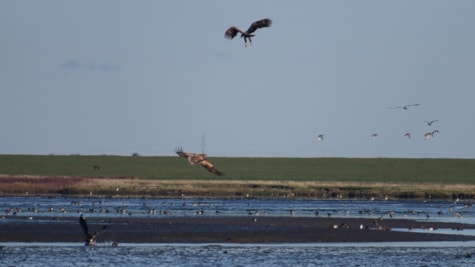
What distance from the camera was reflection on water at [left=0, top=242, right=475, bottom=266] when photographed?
37.0 metres

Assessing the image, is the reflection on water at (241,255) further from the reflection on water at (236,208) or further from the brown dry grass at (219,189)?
the brown dry grass at (219,189)

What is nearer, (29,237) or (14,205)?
(29,237)

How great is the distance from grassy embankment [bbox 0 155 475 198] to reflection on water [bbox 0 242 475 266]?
4390cm

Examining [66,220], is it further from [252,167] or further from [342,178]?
[252,167]

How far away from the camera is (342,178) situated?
113250 mm

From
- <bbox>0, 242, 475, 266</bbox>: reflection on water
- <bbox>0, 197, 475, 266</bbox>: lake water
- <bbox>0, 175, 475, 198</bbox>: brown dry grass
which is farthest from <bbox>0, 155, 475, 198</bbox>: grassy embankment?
<bbox>0, 242, 475, 266</bbox>: reflection on water

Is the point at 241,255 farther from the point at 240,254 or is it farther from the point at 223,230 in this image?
the point at 223,230

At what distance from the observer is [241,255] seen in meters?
39.3

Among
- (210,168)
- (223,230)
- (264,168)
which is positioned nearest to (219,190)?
(223,230)

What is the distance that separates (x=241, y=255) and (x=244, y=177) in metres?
71.8

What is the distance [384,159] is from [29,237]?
10188 centimetres

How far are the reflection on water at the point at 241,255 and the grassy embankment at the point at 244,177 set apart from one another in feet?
144

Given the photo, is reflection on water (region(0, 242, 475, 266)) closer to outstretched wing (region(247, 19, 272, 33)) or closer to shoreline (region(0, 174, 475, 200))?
outstretched wing (region(247, 19, 272, 33))

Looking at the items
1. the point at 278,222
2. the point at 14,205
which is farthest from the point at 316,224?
the point at 14,205
